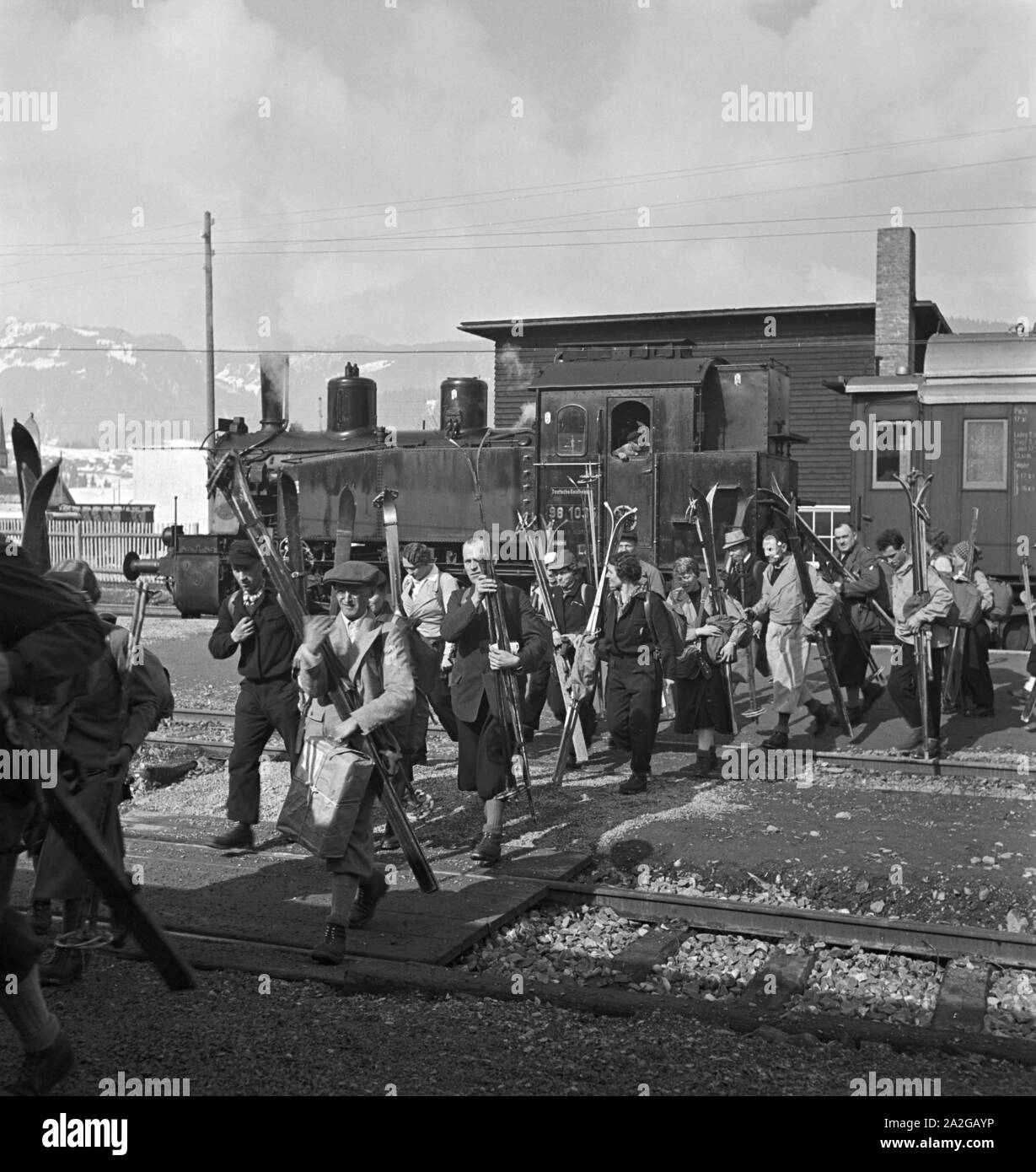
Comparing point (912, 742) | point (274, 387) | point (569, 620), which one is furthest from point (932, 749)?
point (274, 387)

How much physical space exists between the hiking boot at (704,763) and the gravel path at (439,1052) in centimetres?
498

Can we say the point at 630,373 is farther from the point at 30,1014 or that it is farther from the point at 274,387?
the point at 30,1014

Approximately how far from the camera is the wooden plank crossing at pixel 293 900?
5.91 meters

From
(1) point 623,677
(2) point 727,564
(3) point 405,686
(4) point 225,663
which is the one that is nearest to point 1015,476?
(2) point 727,564

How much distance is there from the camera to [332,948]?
557cm

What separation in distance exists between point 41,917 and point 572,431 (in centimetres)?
1256

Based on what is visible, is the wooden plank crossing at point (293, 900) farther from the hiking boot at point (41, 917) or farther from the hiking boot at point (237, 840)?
the hiking boot at point (41, 917)

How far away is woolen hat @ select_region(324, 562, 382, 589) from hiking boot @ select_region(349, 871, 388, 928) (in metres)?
1.36

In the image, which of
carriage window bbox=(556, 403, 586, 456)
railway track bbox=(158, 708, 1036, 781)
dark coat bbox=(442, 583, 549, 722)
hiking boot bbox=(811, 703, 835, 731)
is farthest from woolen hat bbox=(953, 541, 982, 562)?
dark coat bbox=(442, 583, 549, 722)

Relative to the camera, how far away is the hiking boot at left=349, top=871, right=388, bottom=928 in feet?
19.9

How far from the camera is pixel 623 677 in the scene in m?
9.35

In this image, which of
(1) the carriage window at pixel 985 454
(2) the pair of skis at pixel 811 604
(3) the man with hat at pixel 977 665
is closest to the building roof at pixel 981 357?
(1) the carriage window at pixel 985 454

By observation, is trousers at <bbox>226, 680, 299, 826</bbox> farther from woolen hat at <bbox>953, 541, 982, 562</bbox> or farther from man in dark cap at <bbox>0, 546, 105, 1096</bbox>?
woolen hat at <bbox>953, 541, 982, 562</bbox>
